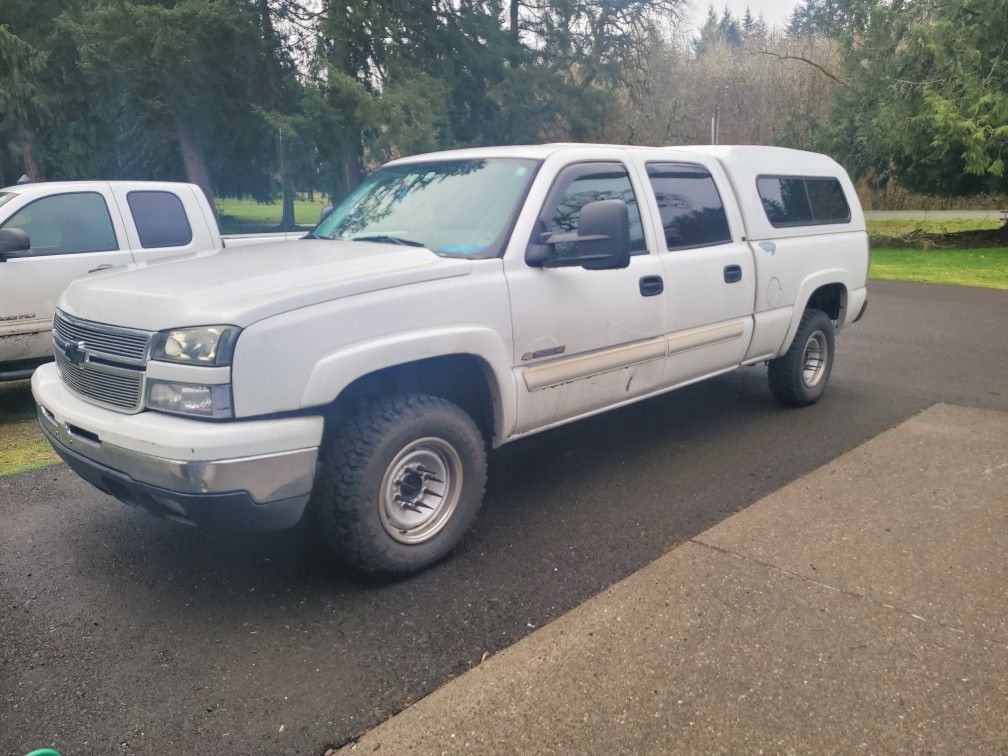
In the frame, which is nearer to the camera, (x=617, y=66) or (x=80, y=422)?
(x=80, y=422)

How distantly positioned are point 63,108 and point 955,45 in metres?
23.8

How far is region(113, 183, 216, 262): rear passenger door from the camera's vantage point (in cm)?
698

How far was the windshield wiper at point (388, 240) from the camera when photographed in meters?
4.07

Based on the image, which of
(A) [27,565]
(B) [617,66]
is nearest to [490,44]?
(B) [617,66]

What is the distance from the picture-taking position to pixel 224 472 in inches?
116

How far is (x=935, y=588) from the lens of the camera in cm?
346

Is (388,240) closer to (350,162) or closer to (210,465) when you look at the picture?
(210,465)

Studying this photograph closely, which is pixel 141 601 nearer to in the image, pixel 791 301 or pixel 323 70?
pixel 791 301

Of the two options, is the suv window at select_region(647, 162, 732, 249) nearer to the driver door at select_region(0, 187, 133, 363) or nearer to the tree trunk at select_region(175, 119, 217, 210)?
the driver door at select_region(0, 187, 133, 363)

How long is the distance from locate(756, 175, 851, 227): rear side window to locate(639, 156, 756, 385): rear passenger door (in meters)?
0.52

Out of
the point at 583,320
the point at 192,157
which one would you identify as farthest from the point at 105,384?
the point at 192,157

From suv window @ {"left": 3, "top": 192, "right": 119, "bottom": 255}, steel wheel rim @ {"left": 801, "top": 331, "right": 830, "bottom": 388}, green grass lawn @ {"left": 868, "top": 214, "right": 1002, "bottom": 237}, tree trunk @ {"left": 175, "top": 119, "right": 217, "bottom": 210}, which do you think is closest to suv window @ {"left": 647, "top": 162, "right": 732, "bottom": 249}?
steel wheel rim @ {"left": 801, "top": 331, "right": 830, "bottom": 388}

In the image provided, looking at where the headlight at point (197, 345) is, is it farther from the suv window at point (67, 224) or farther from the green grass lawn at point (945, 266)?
the green grass lawn at point (945, 266)

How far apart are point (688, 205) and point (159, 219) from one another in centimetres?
476
